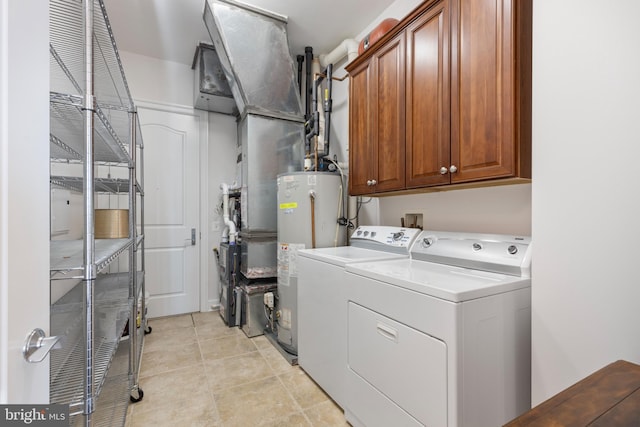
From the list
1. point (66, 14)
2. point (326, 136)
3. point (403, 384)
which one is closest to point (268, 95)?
point (326, 136)

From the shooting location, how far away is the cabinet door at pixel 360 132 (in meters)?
2.19

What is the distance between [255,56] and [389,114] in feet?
5.11

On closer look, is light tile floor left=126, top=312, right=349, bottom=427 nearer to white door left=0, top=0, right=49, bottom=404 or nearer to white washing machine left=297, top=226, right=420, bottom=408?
white washing machine left=297, top=226, right=420, bottom=408

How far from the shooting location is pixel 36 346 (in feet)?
1.93

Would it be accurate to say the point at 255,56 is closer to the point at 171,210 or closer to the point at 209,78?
A: the point at 209,78

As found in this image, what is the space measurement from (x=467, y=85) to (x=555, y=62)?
14.5 inches

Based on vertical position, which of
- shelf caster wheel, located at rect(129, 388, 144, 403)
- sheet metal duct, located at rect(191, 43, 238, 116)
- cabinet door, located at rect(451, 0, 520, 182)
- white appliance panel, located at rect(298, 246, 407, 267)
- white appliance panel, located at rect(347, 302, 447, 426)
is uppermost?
sheet metal duct, located at rect(191, 43, 238, 116)

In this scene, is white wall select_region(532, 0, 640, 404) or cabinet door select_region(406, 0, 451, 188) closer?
white wall select_region(532, 0, 640, 404)

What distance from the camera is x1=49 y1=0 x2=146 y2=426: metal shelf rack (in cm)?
93

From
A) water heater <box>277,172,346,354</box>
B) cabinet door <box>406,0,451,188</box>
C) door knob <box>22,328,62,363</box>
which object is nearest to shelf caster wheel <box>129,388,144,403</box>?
water heater <box>277,172,346,354</box>

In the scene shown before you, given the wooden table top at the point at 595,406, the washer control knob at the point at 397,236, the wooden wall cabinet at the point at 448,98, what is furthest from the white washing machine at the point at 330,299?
the wooden table top at the point at 595,406

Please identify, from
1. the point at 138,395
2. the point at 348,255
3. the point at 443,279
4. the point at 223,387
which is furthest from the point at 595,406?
the point at 138,395

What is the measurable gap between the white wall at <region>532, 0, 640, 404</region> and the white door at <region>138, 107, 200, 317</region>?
11.2 feet

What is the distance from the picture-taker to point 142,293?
2.63 meters
